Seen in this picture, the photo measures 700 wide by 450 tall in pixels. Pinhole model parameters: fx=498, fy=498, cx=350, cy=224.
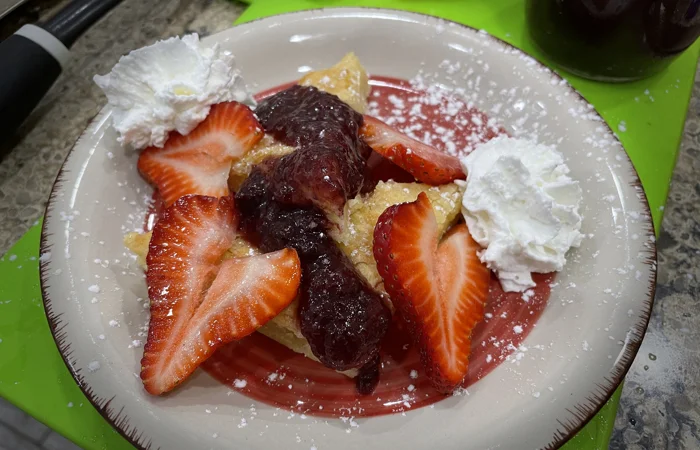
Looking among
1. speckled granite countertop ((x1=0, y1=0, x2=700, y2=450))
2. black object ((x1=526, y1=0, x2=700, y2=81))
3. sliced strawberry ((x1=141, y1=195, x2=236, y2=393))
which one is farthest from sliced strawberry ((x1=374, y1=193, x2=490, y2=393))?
black object ((x1=526, y1=0, x2=700, y2=81))

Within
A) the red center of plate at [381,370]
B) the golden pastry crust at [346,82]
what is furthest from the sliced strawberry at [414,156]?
the red center of plate at [381,370]

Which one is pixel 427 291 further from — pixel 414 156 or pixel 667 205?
pixel 667 205

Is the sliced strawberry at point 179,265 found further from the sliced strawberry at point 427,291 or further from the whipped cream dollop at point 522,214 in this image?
→ the whipped cream dollop at point 522,214

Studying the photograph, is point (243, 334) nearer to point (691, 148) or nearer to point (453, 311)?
point (453, 311)

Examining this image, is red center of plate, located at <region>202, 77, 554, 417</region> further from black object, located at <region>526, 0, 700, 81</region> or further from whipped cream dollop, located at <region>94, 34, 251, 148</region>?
black object, located at <region>526, 0, 700, 81</region>

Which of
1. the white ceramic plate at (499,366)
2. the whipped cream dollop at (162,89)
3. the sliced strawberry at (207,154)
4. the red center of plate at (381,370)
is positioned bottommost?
the red center of plate at (381,370)
